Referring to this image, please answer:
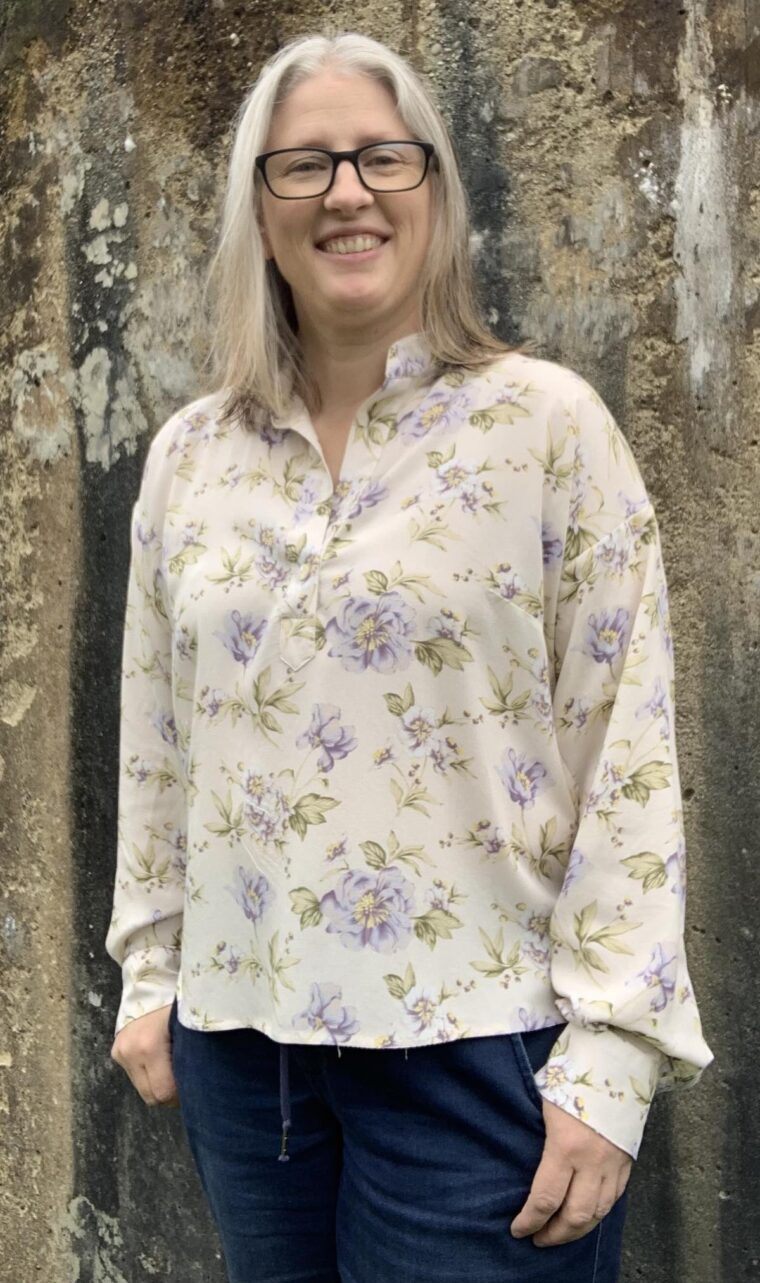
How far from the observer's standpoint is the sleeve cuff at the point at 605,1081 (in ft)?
3.73

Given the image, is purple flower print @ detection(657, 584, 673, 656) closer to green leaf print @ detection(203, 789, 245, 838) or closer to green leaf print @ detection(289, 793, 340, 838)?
green leaf print @ detection(289, 793, 340, 838)

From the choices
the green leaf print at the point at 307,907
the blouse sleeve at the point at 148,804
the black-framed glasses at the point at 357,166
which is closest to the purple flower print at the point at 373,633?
the green leaf print at the point at 307,907

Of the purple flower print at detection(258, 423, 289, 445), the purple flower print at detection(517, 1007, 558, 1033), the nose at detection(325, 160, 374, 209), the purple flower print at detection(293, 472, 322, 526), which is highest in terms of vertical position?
the nose at detection(325, 160, 374, 209)

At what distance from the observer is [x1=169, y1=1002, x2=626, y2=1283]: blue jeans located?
1167 millimetres

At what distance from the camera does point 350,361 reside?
1.33 m

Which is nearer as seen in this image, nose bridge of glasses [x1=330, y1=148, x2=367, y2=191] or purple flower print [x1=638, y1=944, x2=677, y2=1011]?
purple flower print [x1=638, y1=944, x2=677, y2=1011]

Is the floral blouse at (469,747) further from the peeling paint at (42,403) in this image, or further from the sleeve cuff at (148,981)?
the peeling paint at (42,403)

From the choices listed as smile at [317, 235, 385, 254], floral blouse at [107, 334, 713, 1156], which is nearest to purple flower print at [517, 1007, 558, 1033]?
floral blouse at [107, 334, 713, 1156]

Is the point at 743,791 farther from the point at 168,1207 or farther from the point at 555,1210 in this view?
the point at 168,1207

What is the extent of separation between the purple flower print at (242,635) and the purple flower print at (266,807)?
13 cm

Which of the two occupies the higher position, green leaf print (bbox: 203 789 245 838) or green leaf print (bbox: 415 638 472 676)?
green leaf print (bbox: 415 638 472 676)

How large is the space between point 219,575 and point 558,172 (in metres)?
0.80

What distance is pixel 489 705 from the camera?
3.96ft

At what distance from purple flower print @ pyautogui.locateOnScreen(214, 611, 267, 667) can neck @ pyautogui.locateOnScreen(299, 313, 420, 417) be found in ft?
0.84
